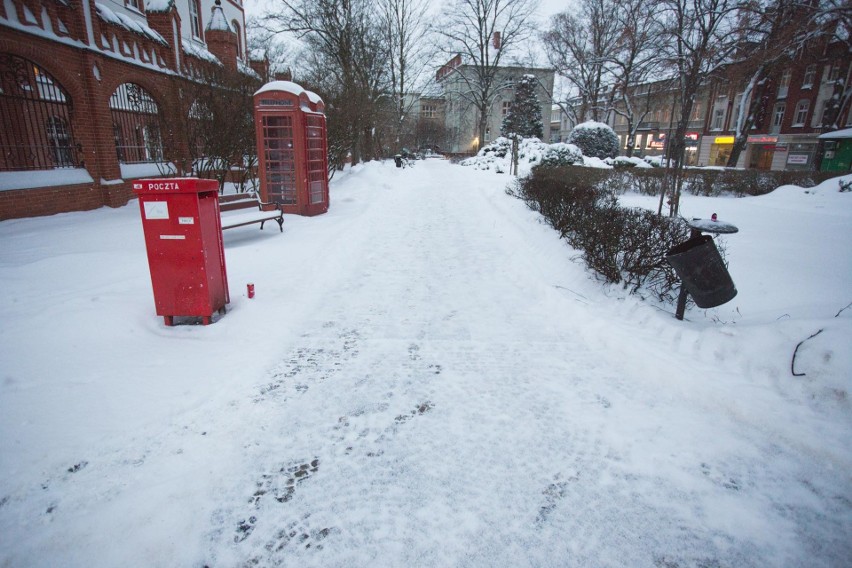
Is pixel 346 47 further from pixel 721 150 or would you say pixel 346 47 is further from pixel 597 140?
pixel 721 150

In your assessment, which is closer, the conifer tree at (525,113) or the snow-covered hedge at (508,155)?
the snow-covered hedge at (508,155)

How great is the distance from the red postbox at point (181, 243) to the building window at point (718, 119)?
5377 cm

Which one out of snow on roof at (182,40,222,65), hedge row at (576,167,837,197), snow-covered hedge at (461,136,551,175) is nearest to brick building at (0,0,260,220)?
snow on roof at (182,40,222,65)

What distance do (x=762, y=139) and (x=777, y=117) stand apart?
208 centimetres

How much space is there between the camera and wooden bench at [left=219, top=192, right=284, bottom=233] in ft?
25.8

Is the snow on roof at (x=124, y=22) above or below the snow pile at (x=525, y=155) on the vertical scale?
above

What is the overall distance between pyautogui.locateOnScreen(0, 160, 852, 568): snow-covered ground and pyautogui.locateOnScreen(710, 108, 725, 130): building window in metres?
49.0

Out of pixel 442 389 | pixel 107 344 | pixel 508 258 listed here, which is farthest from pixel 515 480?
pixel 508 258

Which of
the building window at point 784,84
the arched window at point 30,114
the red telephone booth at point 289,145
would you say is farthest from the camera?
the building window at point 784,84

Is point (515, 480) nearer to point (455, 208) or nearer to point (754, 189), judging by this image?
point (455, 208)

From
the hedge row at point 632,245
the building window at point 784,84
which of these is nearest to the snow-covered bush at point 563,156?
the hedge row at point 632,245

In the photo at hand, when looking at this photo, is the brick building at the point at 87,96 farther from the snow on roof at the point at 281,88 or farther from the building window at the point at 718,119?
the building window at the point at 718,119

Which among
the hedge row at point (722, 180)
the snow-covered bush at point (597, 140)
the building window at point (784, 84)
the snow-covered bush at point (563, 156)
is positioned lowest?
the hedge row at point (722, 180)

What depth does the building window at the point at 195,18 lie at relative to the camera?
78.8 feet
